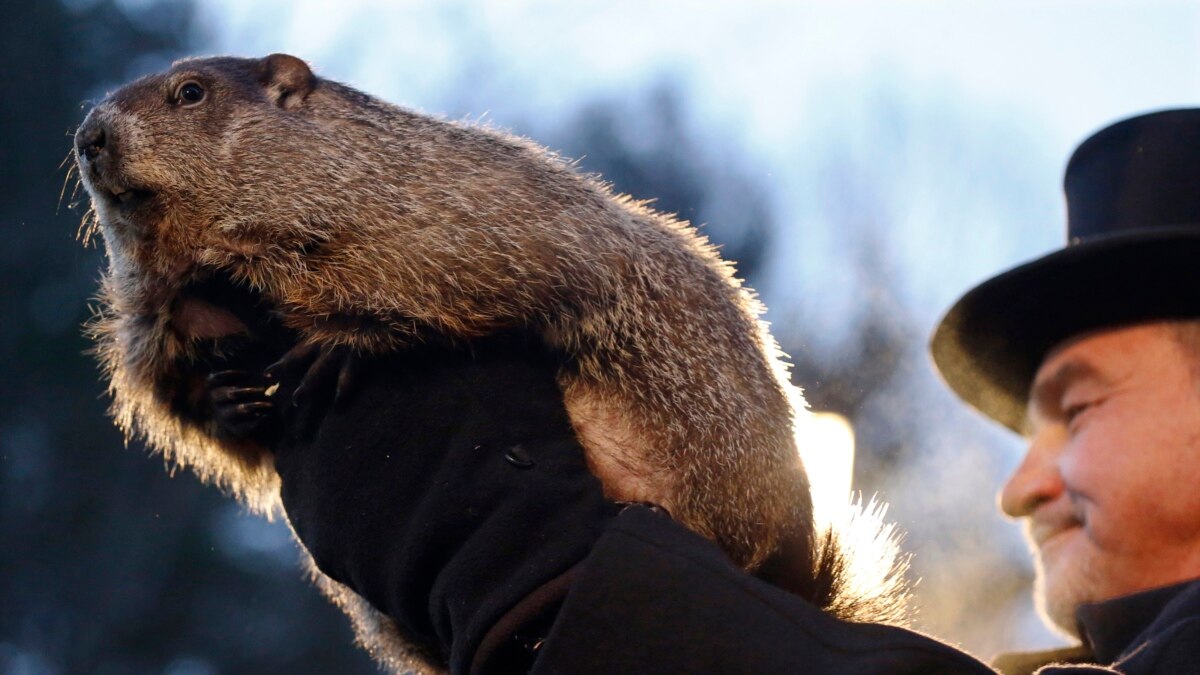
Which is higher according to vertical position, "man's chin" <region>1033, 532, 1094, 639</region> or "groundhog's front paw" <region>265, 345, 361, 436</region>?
"man's chin" <region>1033, 532, 1094, 639</region>

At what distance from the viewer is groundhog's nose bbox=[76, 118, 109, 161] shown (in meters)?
2.88

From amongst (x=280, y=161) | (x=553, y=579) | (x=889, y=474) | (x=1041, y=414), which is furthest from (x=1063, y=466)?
(x=889, y=474)

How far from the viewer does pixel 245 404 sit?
2691 mm

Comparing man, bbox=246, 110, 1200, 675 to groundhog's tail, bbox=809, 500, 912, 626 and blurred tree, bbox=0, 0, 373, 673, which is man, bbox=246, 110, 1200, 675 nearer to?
groundhog's tail, bbox=809, 500, 912, 626

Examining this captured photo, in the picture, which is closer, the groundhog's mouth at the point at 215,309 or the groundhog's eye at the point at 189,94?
the groundhog's mouth at the point at 215,309

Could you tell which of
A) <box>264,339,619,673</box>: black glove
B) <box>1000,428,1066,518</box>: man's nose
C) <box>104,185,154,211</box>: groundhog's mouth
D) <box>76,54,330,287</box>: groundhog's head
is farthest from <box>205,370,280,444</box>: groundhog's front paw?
→ <box>1000,428,1066,518</box>: man's nose

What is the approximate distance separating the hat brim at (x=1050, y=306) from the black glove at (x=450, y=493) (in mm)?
1107

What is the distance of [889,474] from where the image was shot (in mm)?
9016

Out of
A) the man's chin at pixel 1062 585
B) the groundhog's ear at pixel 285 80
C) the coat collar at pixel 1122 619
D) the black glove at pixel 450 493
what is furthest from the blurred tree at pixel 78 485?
the coat collar at pixel 1122 619

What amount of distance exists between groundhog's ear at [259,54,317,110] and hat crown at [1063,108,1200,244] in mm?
2083

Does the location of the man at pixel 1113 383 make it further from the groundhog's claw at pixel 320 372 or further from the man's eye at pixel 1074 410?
the groundhog's claw at pixel 320 372

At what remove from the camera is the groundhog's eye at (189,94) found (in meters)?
3.12

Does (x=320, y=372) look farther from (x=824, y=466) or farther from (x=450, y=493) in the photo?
(x=824, y=466)

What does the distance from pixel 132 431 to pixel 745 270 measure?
30.1 feet
